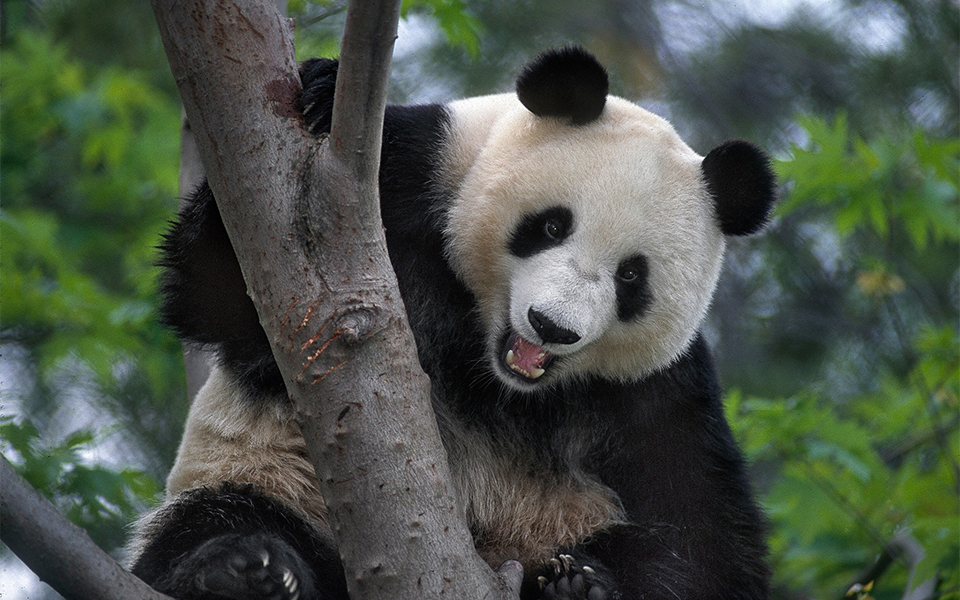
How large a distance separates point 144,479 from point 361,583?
2.51m

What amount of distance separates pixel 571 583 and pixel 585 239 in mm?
849

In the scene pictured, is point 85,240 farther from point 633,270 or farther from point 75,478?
point 633,270

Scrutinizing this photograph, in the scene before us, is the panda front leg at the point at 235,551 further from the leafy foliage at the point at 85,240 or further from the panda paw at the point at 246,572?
the leafy foliage at the point at 85,240

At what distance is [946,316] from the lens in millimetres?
6297

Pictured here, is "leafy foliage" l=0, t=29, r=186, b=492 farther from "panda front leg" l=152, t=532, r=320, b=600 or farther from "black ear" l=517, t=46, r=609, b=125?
"black ear" l=517, t=46, r=609, b=125

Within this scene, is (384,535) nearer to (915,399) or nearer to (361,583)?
(361,583)

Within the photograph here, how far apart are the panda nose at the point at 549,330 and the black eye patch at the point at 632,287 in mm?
253

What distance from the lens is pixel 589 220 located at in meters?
2.25

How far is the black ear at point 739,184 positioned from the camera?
96.7 inches

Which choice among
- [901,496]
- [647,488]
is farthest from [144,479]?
[901,496]

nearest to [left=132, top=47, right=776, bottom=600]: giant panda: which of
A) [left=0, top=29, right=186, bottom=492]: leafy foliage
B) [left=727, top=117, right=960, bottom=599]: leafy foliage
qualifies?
[left=727, top=117, right=960, bottom=599]: leafy foliage

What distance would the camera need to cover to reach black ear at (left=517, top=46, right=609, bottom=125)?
2338mm

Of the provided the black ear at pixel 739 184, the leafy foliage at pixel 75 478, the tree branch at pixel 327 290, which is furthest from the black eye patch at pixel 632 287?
the leafy foliage at pixel 75 478

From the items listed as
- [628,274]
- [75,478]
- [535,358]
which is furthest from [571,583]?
[75,478]
